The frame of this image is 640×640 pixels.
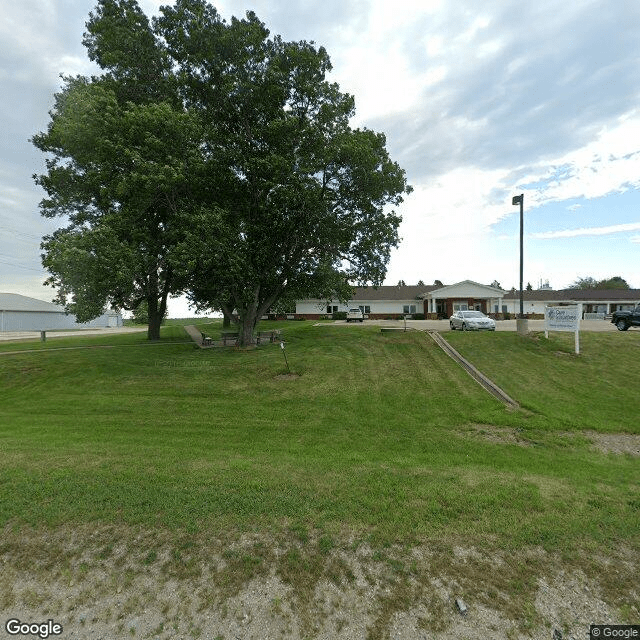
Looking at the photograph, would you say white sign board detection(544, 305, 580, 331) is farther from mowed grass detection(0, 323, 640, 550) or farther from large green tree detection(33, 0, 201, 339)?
large green tree detection(33, 0, 201, 339)

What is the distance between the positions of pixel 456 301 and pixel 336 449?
42.7 metres

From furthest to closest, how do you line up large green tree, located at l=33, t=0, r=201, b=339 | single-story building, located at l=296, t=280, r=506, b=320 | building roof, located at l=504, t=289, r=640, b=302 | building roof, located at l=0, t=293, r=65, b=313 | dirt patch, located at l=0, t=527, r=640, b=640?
building roof, located at l=0, t=293, r=65, b=313, building roof, located at l=504, t=289, r=640, b=302, single-story building, located at l=296, t=280, r=506, b=320, large green tree, located at l=33, t=0, r=201, b=339, dirt patch, located at l=0, t=527, r=640, b=640

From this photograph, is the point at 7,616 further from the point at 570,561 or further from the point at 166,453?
the point at 570,561

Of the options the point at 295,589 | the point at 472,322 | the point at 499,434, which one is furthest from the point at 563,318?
the point at 295,589

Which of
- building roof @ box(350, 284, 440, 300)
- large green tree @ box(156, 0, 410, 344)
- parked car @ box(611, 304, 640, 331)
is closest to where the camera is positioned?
large green tree @ box(156, 0, 410, 344)

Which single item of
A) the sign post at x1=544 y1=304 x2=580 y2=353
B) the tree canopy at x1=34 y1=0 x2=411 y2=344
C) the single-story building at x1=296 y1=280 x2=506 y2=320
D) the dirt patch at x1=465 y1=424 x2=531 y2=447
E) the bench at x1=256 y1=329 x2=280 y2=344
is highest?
the tree canopy at x1=34 y1=0 x2=411 y2=344

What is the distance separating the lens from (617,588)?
3111 mm

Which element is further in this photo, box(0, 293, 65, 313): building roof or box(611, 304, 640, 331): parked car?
box(0, 293, 65, 313): building roof

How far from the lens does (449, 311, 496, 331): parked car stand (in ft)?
69.5

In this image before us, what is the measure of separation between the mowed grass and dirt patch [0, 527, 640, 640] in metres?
0.31

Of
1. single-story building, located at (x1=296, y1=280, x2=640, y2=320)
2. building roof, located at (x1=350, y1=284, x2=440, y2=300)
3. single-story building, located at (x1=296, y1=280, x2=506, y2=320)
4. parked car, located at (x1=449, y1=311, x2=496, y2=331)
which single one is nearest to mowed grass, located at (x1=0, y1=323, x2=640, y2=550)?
parked car, located at (x1=449, y1=311, x2=496, y2=331)

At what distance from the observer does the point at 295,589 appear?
3080mm

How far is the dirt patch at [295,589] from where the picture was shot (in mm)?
2744

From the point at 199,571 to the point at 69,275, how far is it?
43.4ft
